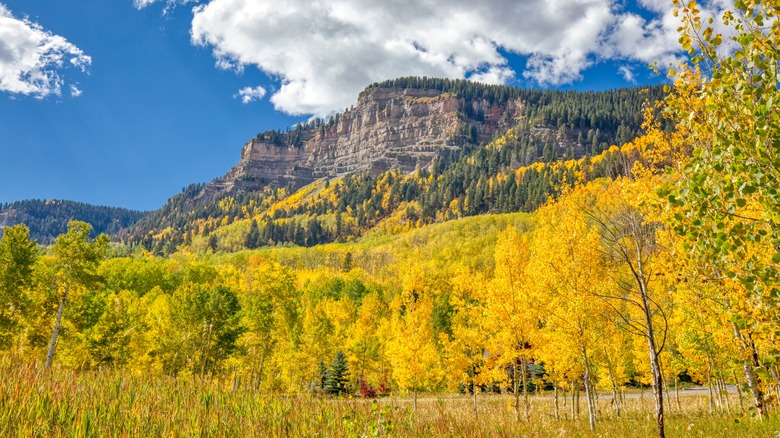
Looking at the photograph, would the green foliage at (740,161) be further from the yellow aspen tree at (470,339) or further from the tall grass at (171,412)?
the yellow aspen tree at (470,339)

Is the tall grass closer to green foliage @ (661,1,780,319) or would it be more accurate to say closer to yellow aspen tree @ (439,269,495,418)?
green foliage @ (661,1,780,319)

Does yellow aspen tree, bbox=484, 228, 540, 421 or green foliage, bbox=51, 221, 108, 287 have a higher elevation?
green foliage, bbox=51, 221, 108, 287

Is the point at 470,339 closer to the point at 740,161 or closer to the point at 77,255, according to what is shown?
the point at 740,161

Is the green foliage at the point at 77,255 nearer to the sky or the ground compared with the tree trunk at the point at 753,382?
nearer to the sky

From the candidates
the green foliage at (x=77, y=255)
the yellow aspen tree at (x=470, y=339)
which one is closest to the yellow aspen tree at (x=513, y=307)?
the yellow aspen tree at (x=470, y=339)

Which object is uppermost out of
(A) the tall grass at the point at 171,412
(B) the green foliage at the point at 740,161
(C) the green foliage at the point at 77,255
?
(C) the green foliage at the point at 77,255

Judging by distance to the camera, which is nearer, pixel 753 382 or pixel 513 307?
pixel 753 382

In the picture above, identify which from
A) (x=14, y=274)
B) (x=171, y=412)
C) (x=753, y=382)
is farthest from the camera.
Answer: (x=14, y=274)

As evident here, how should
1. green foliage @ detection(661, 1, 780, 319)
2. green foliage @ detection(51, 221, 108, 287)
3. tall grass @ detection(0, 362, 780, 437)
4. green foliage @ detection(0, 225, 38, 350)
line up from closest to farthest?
1. green foliage @ detection(661, 1, 780, 319)
2. tall grass @ detection(0, 362, 780, 437)
3. green foliage @ detection(0, 225, 38, 350)
4. green foliage @ detection(51, 221, 108, 287)

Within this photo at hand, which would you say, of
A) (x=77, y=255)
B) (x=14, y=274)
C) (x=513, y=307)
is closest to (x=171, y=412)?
(x=513, y=307)

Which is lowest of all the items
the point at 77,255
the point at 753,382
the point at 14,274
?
the point at 753,382

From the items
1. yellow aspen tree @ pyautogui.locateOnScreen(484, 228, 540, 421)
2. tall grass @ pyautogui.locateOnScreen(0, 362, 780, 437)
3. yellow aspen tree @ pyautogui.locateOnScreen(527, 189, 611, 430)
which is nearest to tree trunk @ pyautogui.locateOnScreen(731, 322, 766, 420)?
tall grass @ pyautogui.locateOnScreen(0, 362, 780, 437)

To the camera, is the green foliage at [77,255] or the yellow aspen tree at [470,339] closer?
the yellow aspen tree at [470,339]

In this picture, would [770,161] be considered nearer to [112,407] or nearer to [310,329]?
[112,407]
